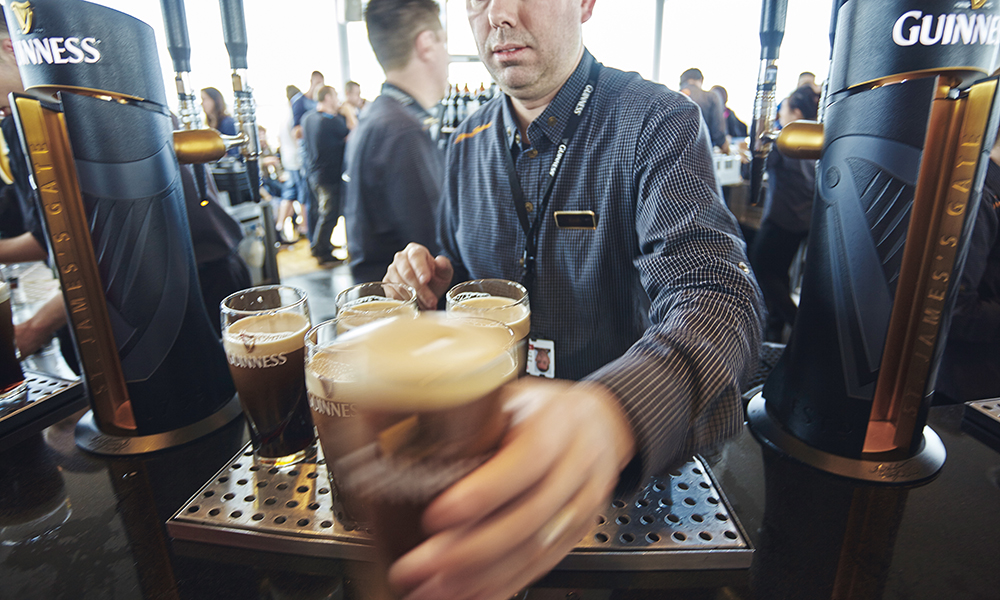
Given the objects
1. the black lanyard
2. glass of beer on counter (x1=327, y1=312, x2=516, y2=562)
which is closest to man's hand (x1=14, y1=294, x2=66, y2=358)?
the black lanyard

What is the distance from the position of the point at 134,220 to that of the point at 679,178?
1.06 metres

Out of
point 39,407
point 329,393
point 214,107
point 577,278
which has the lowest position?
point 39,407

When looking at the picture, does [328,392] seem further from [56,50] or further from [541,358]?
[541,358]

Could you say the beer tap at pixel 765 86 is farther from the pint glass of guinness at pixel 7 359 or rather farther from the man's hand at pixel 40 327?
the man's hand at pixel 40 327

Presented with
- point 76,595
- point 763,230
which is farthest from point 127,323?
point 763,230

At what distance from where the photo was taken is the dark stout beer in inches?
33.3

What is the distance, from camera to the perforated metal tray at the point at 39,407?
105 cm

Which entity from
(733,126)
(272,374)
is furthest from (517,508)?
(733,126)

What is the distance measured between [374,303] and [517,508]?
614 millimetres

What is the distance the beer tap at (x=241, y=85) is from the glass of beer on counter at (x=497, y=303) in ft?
1.57

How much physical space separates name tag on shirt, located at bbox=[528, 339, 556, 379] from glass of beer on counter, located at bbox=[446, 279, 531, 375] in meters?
0.44

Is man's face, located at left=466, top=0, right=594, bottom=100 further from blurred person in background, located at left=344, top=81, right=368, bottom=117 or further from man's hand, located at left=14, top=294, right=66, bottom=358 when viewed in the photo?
blurred person in background, located at left=344, top=81, right=368, bottom=117

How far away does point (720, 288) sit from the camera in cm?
94

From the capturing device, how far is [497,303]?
3.39ft
